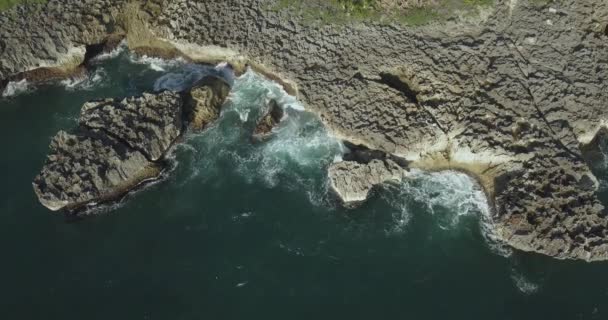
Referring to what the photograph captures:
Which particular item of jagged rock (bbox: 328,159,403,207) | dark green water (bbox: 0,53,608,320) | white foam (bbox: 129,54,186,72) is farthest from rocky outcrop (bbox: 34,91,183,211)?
jagged rock (bbox: 328,159,403,207)

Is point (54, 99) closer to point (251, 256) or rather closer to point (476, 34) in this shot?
point (251, 256)

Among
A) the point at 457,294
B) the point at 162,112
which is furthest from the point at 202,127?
the point at 457,294

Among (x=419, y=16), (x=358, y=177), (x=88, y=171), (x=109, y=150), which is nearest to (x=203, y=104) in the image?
(x=109, y=150)

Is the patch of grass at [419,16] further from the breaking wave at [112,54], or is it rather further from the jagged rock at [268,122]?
the breaking wave at [112,54]

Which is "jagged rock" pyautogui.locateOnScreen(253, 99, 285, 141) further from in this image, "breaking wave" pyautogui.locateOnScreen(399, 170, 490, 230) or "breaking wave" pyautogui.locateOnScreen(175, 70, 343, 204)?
"breaking wave" pyautogui.locateOnScreen(399, 170, 490, 230)

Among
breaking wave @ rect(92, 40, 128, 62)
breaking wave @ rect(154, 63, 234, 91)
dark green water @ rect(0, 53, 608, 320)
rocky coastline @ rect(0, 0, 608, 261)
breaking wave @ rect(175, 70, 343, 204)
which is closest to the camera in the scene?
dark green water @ rect(0, 53, 608, 320)

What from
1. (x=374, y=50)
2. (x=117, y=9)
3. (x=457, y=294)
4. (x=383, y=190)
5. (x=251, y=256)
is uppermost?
(x=374, y=50)

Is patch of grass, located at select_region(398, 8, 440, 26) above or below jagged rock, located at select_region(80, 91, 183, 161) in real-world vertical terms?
above
